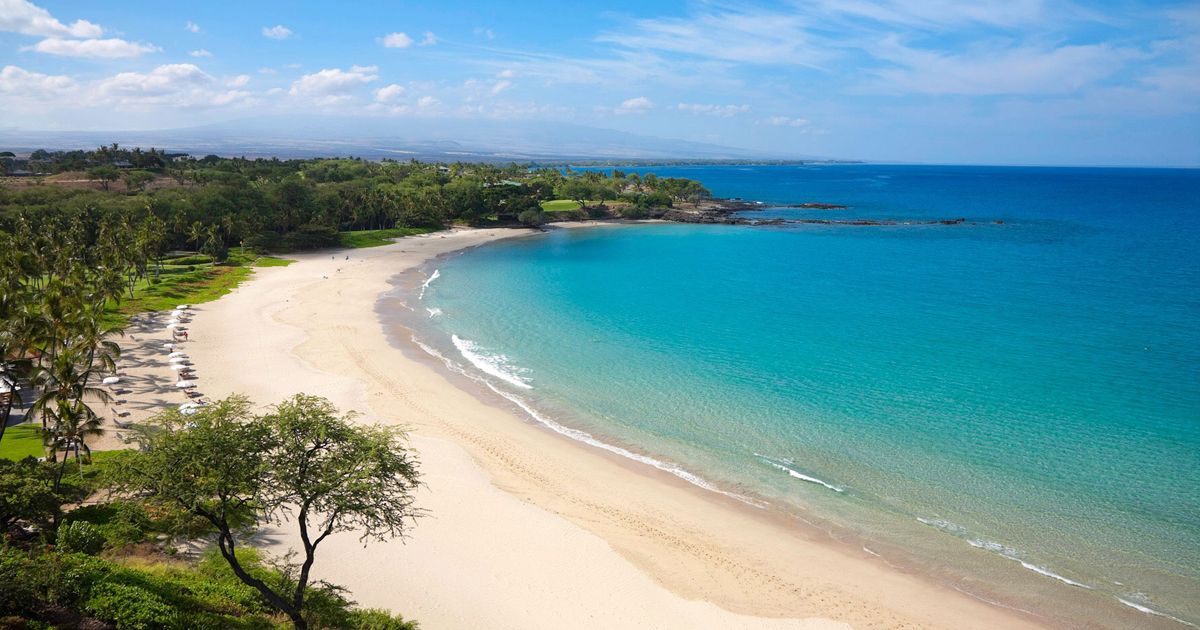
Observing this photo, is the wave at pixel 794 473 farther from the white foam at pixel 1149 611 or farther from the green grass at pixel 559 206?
the green grass at pixel 559 206

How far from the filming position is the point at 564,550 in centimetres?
2056

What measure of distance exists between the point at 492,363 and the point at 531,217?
81428mm

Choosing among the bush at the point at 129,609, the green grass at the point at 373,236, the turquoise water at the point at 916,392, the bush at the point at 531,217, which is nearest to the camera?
the bush at the point at 129,609

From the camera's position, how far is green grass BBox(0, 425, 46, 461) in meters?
23.2

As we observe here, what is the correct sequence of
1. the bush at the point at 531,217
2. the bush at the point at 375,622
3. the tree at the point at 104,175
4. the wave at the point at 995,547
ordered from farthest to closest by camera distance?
the bush at the point at 531,217, the tree at the point at 104,175, the wave at the point at 995,547, the bush at the point at 375,622

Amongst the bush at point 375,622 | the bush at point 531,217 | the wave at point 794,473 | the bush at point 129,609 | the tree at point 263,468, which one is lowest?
the wave at point 794,473

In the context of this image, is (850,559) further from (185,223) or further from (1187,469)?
(185,223)

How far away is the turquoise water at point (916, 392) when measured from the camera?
21172 mm

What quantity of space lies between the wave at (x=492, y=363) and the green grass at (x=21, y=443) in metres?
20.6

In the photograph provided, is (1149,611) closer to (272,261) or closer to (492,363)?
(492,363)

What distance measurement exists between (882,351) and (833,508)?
21257 millimetres

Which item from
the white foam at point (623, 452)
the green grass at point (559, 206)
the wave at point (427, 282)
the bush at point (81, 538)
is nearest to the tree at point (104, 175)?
the wave at point (427, 282)

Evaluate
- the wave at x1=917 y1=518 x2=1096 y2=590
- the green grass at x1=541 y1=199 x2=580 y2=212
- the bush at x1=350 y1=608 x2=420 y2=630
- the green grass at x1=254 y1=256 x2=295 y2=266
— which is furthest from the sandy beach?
the green grass at x1=541 y1=199 x2=580 y2=212

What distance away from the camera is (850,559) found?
816 inches
